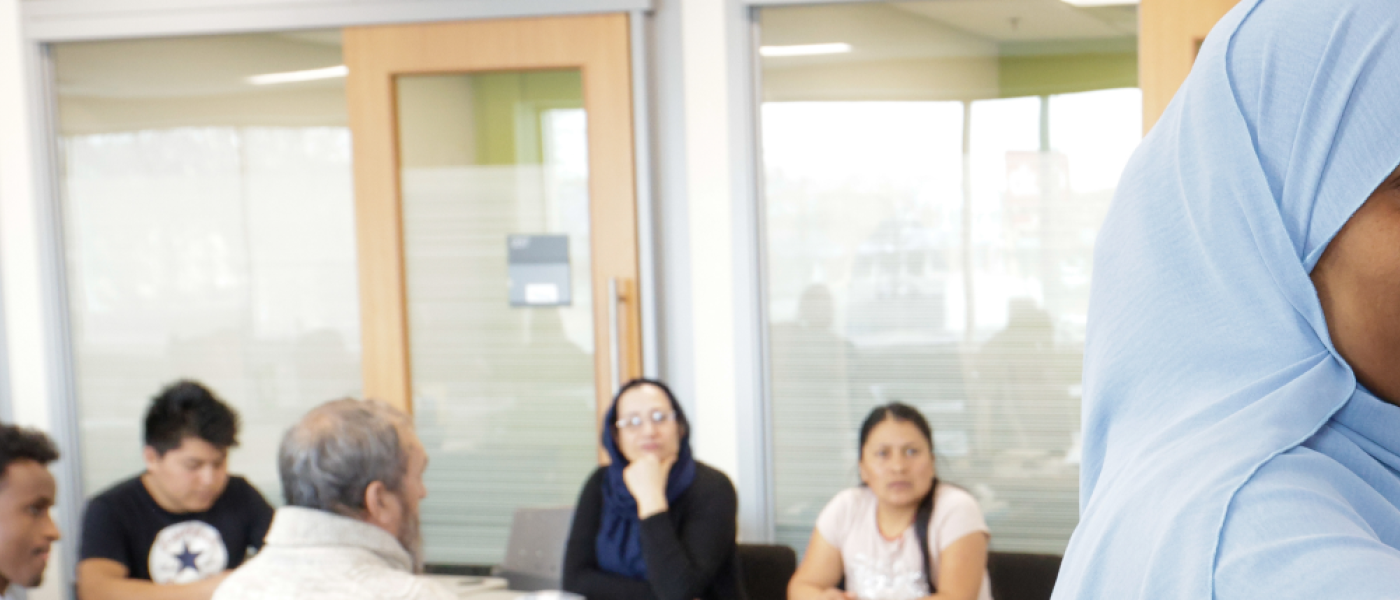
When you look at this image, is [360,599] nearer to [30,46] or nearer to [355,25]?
[355,25]

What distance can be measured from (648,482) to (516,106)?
1452mm

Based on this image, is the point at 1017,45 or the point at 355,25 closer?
the point at 1017,45

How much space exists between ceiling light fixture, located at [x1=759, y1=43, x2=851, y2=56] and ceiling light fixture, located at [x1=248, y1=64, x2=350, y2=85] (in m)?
1.53

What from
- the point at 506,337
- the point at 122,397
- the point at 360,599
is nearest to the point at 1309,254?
the point at 360,599

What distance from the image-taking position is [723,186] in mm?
3742

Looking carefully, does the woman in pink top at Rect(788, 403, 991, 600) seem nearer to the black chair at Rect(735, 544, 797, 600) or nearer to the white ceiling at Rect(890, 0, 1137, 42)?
the black chair at Rect(735, 544, 797, 600)

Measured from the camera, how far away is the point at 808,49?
12.1 ft

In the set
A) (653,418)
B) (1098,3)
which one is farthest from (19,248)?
(1098,3)

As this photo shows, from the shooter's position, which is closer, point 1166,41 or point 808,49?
point 1166,41

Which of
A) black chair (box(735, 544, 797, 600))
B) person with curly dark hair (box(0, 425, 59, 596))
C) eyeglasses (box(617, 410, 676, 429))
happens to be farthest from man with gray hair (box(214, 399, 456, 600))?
black chair (box(735, 544, 797, 600))

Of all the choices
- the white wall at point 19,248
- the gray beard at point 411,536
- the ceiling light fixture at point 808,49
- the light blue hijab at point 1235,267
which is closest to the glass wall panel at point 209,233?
the white wall at point 19,248

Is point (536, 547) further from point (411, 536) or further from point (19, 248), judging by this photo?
point (19, 248)

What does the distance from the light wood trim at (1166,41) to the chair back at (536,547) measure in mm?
2307

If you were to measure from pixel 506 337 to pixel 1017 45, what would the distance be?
2.04 meters
